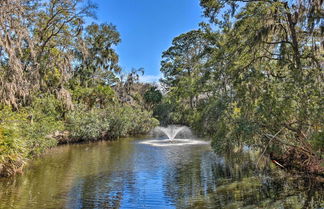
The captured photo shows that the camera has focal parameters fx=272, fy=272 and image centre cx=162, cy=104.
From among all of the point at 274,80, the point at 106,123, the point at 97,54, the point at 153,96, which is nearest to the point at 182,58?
the point at 153,96

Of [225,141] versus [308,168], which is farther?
[225,141]

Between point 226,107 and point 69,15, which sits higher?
point 69,15

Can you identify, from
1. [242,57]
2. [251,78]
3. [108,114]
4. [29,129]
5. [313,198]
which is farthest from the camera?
[108,114]

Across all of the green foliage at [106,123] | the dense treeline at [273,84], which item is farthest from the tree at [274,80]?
the green foliage at [106,123]

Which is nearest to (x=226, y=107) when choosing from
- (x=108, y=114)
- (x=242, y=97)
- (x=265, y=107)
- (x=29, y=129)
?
(x=242, y=97)

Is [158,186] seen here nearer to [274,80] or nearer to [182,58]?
[274,80]

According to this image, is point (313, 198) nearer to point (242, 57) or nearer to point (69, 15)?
point (242, 57)

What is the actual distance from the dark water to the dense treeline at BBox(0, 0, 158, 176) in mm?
1761

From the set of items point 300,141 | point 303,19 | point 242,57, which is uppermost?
point 303,19

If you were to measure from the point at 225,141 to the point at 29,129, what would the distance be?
29.9 feet

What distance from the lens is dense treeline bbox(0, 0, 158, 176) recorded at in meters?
11.7

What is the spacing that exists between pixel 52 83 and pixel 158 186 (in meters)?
15.6

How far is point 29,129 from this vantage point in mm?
12969

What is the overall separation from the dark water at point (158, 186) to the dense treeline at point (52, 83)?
176 centimetres
